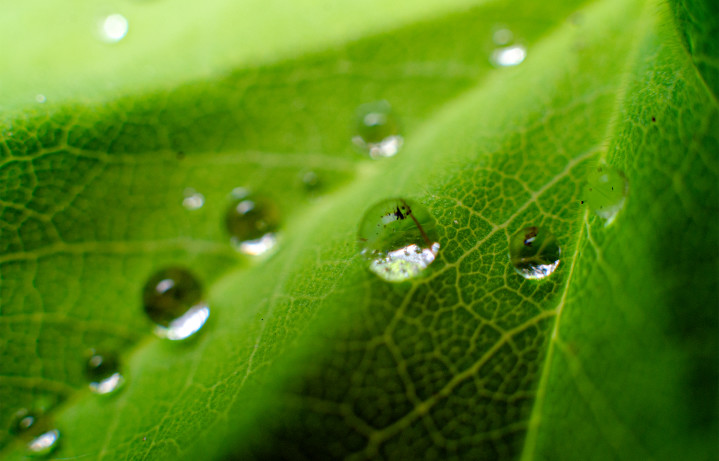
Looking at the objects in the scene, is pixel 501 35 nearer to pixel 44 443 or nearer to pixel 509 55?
pixel 509 55

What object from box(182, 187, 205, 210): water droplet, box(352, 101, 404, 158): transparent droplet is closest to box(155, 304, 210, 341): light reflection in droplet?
box(182, 187, 205, 210): water droplet

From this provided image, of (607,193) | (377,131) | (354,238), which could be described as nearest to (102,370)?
(354,238)

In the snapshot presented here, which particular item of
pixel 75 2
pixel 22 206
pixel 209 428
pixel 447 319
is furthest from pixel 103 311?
pixel 75 2

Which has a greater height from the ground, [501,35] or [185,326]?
[501,35]

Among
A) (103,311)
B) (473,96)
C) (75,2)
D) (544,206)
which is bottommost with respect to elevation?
(544,206)

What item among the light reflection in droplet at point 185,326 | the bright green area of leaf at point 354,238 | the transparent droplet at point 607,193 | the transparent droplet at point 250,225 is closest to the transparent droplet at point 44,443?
the bright green area of leaf at point 354,238

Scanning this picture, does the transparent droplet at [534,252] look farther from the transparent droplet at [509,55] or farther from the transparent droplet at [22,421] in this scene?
the transparent droplet at [22,421]

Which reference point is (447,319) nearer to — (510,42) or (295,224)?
(295,224)
